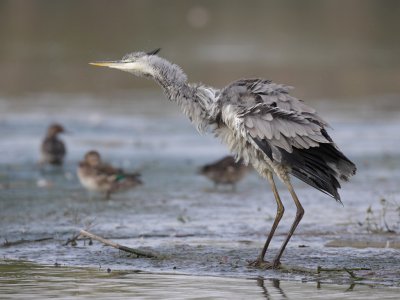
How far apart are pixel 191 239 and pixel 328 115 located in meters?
8.53

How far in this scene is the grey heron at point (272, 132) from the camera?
27.2 feet

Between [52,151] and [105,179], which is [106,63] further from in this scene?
[52,151]

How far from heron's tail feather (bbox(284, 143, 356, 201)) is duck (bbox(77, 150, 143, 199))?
157 inches

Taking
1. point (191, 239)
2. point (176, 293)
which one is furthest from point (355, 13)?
point (176, 293)

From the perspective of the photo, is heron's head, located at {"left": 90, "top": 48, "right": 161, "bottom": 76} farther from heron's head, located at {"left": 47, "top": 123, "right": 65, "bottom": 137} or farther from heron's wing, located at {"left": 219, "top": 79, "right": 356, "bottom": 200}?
heron's head, located at {"left": 47, "top": 123, "right": 65, "bottom": 137}

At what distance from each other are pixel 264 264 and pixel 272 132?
106 centimetres

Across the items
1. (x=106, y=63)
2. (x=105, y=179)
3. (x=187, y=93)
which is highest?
(x=106, y=63)

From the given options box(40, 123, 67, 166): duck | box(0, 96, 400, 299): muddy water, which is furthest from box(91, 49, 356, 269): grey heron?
box(40, 123, 67, 166): duck

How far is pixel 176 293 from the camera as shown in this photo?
7.30m

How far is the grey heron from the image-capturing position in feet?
27.2

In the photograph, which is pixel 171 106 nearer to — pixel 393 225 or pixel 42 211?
pixel 42 211

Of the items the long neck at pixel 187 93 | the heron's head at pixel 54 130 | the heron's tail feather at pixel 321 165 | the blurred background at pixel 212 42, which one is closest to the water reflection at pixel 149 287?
the heron's tail feather at pixel 321 165

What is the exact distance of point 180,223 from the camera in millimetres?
10305

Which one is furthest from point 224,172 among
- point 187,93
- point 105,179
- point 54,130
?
point 187,93
